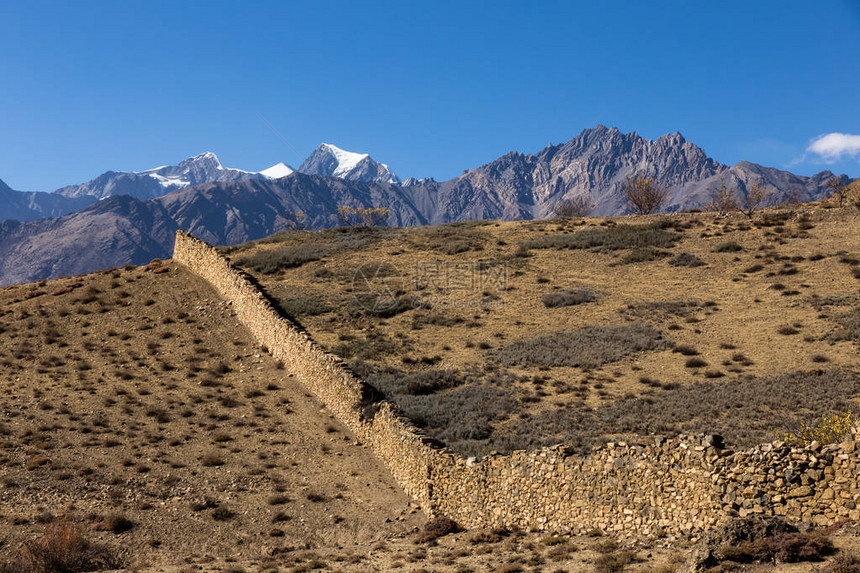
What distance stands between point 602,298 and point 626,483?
2490 cm

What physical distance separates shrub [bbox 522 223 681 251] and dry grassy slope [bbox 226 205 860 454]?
1.10 meters

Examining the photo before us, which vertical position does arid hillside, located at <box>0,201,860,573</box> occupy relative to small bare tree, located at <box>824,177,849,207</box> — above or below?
below

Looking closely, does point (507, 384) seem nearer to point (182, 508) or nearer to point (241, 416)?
point (241, 416)

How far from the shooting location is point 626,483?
1248 centimetres

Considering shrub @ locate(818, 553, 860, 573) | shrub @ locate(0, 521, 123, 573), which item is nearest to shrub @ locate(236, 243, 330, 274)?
shrub @ locate(0, 521, 123, 573)

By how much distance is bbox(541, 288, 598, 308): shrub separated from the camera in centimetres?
3575

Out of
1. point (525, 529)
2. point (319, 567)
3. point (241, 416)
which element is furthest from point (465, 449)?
point (241, 416)

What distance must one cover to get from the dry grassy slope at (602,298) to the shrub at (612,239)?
1.10 metres

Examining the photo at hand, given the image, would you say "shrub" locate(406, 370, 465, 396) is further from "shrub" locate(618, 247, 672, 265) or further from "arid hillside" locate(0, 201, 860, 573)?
"shrub" locate(618, 247, 672, 265)

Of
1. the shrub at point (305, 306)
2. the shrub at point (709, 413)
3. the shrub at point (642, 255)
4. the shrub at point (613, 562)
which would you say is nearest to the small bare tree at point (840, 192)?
the shrub at point (642, 255)

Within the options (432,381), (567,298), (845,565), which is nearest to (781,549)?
(845,565)

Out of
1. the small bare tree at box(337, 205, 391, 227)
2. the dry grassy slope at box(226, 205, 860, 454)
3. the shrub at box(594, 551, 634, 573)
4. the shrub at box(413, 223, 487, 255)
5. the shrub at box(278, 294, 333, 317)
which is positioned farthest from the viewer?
the small bare tree at box(337, 205, 391, 227)

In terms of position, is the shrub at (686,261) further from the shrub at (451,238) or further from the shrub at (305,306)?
the shrub at (305,306)

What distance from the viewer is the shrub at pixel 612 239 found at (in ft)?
156
